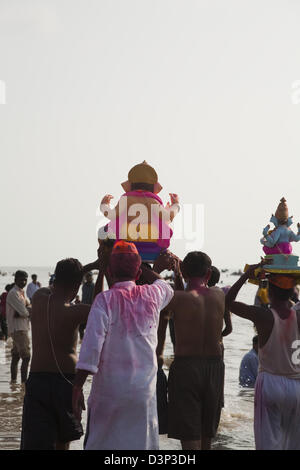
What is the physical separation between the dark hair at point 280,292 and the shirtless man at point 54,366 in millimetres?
1465

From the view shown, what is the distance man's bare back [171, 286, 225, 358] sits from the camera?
5.86 meters

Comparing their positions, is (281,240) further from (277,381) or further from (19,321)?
(19,321)

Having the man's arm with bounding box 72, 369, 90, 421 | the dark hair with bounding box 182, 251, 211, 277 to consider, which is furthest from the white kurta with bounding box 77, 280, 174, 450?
the dark hair with bounding box 182, 251, 211, 277

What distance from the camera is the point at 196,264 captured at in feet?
19.7

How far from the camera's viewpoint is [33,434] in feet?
17.6

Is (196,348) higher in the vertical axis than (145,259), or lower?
lower

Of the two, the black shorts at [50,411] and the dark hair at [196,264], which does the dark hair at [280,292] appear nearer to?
the dark hair at [196,264]

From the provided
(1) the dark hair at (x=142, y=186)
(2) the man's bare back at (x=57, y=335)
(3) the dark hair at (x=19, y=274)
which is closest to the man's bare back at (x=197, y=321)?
(2) the man's bare back at (x=57, y=335)

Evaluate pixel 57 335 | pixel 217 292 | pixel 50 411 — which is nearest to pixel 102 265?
pixel 57 335

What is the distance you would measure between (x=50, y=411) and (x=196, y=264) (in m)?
1.68

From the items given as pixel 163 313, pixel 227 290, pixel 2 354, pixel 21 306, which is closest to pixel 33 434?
pixel 163 313

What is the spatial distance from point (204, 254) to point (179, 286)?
0.37m

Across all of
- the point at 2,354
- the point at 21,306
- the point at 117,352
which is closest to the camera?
the point at 117,352

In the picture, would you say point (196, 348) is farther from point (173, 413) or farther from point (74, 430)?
point (74, 430)
